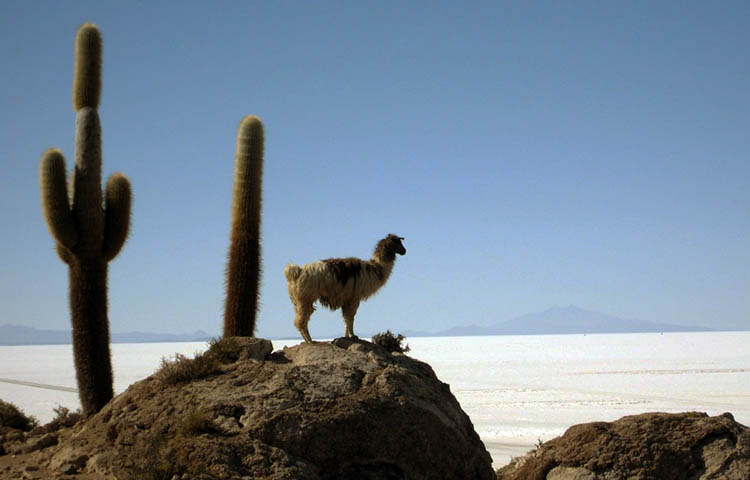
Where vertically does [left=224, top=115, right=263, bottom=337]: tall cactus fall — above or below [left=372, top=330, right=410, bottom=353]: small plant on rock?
above

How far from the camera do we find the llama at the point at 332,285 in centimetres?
1155

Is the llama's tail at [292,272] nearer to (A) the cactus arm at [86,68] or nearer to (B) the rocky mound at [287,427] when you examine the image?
(B) the rocky mound at [287,427]

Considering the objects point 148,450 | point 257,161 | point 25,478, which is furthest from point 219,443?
point 257,161

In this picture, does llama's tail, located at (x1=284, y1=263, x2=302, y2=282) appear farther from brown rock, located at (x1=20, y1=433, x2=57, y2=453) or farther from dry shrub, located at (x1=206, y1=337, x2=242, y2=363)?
brown rock, located at (x1=20, y1=433, x2=57, y2=453)

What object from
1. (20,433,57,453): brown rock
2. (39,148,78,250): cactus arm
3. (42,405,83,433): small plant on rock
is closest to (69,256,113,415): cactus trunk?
(39,148,78,250): cactus arm

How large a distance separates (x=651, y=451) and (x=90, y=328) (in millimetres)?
12165

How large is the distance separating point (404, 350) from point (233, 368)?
2783 millimetres

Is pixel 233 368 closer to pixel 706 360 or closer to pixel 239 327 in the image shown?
pixel 239 327

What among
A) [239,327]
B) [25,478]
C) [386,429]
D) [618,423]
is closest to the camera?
[386,429]

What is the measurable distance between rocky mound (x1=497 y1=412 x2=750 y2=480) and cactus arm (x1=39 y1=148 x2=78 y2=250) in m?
11.1

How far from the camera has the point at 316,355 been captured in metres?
10.6

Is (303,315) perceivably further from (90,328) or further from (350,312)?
(90,328)

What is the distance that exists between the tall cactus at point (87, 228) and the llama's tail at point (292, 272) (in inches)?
300

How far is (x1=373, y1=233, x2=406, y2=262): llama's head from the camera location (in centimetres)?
1234
